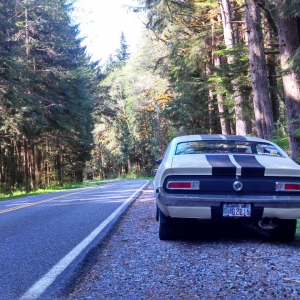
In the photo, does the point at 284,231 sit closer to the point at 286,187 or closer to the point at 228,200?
the point at 286,187

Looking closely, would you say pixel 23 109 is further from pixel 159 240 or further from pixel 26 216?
pixel 159 240

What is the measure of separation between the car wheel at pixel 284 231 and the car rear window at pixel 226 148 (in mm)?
1197

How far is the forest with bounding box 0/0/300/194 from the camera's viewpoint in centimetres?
1421

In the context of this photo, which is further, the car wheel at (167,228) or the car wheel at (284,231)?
the car wheel at (167,228)

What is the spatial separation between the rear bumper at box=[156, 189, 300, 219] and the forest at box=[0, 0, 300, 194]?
18.1ft

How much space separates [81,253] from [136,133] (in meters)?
62.1

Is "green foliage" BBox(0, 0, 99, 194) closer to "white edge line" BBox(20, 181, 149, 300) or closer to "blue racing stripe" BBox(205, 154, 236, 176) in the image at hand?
"white edge line" BBox(20, 181, 149, 300)

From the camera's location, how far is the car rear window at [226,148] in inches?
244

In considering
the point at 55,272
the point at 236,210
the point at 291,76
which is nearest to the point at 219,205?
the point at 236,210

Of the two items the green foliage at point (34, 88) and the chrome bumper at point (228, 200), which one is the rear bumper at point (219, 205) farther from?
the green foliage at point (34, 88)

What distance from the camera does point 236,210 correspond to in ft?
17.0

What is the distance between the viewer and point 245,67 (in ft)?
52.9

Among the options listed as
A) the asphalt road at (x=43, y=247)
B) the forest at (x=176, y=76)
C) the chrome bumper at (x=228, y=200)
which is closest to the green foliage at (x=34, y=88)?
the forest at (x=176, y=76)

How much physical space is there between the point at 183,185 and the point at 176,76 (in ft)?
65.0
